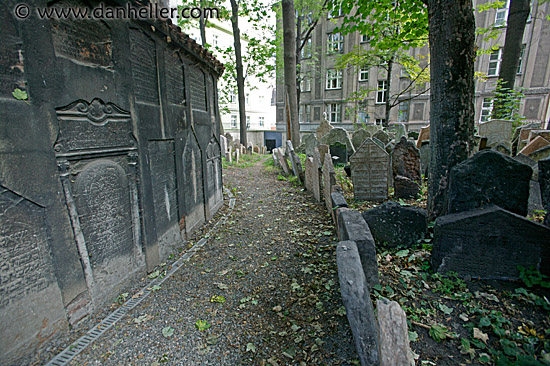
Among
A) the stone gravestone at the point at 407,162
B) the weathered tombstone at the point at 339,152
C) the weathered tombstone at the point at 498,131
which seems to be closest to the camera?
the stone gravestone at the point at 407,162

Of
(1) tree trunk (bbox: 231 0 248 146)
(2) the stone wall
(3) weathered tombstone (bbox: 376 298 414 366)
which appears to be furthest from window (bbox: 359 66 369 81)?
(3) weathered tombstone (bbox: 376 298 414 366)

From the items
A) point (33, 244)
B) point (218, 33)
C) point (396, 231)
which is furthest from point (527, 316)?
point (218, 33)

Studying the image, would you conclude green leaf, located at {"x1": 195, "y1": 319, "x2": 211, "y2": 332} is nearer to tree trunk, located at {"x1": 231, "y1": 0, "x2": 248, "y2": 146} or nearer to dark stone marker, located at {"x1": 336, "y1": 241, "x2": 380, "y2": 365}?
dark stone marker, located at {"x1": 336, "y1": 241, "x2": 380, "y2": 365}

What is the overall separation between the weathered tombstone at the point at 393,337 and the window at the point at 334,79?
2821 cm

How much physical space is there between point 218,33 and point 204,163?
3126 centimetres

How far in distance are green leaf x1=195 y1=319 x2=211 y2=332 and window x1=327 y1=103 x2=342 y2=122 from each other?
27127mm

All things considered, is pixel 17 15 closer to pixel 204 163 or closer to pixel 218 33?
pixel 204 163

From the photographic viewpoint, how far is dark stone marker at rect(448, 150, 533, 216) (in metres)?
→ 3.13

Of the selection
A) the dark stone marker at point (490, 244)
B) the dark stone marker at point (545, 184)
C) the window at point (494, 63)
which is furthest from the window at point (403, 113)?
the dark stone marker at point (490, 244)

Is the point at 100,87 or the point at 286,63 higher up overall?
the point at 286,63

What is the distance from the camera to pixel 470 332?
244cm

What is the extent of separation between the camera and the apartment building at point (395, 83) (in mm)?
19344

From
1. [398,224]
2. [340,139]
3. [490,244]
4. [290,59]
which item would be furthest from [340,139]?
[490,244]

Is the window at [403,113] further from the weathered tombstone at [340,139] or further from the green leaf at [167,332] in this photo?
the green leaf at [167,332]
